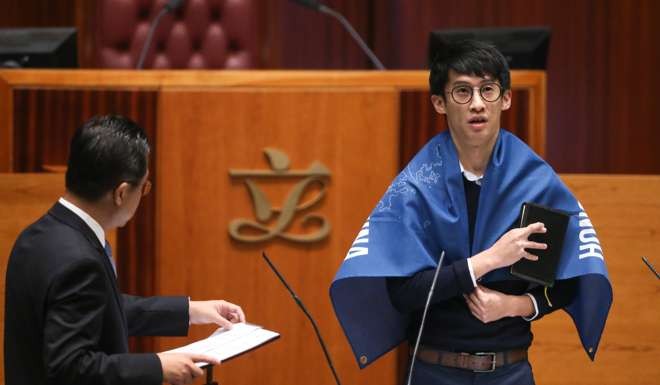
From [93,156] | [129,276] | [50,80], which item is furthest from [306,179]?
[93,156]

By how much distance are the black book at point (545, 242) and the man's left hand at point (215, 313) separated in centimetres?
53

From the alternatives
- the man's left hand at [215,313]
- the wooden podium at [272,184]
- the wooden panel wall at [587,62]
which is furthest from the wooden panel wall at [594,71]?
the man's left hand at [215,313]

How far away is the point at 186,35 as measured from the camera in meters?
3.72

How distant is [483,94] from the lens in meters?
1.78

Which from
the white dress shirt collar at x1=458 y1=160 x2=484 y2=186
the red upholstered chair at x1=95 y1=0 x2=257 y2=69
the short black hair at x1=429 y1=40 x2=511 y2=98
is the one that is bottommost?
the white dress shirt collar at x1=458 y1=160 x2=484 y2=186

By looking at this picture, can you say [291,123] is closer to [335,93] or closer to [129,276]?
[335,93]

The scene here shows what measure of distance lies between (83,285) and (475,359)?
2.31 feet

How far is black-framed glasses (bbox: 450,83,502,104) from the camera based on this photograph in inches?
69.9

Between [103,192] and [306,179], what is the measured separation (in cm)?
113

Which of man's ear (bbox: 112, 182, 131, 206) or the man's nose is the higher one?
the man's nose

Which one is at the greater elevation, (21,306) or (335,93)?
(335,93)

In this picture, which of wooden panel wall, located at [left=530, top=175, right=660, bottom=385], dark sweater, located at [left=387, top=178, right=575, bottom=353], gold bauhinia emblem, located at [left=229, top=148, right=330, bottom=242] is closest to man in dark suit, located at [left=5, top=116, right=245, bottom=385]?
dark sweater, located at [left=387, top=178, right=575, bottom=353]

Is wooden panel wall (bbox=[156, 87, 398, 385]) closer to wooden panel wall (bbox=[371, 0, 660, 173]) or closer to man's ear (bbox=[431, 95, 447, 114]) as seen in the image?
man's ear (bbox=[431, 95, 447, 114])

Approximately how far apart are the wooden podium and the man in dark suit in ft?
3.45
